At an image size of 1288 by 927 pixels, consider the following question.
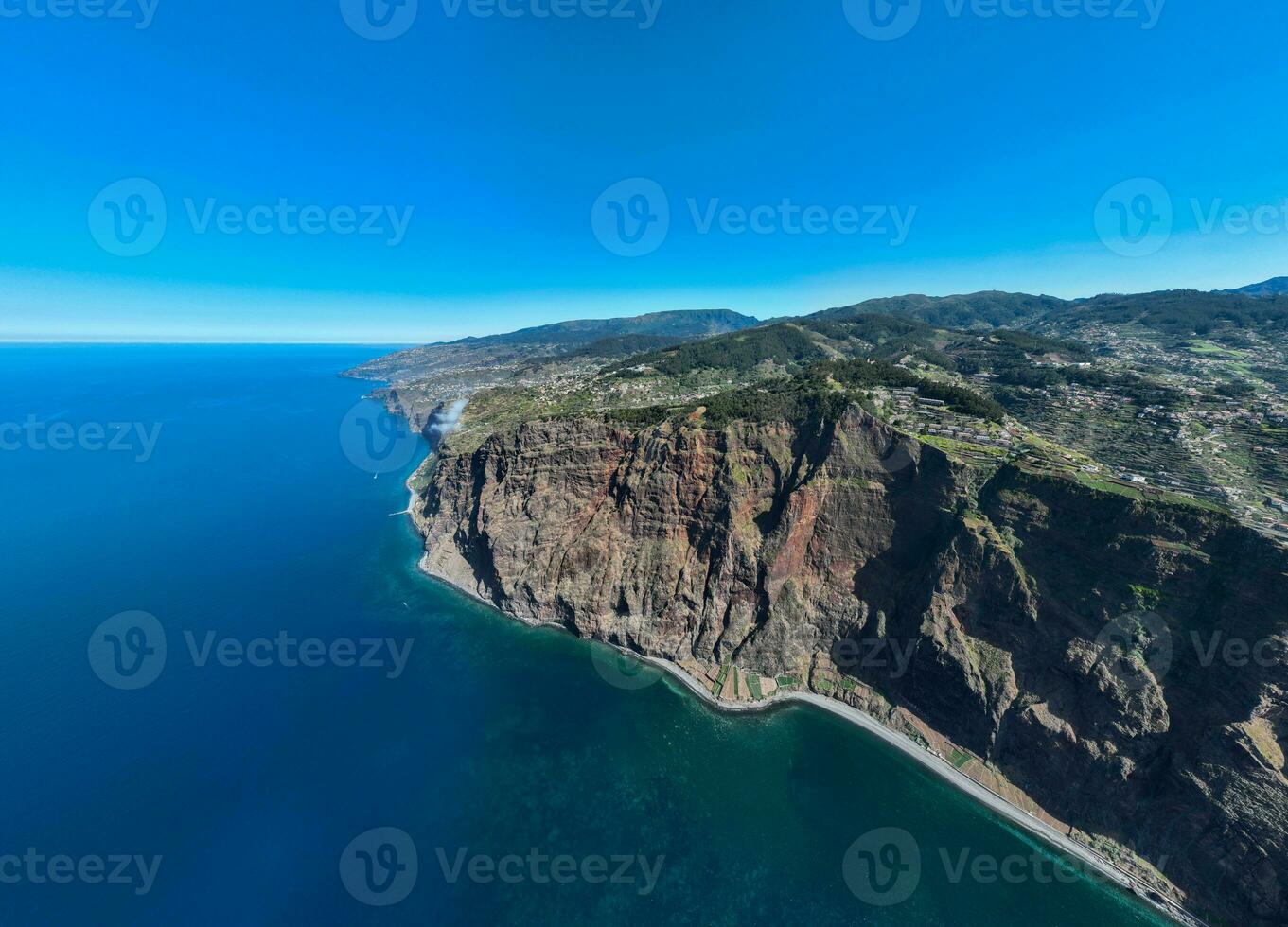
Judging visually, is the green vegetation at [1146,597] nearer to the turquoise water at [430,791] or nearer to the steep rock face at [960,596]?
the steep rock face at [960,596]

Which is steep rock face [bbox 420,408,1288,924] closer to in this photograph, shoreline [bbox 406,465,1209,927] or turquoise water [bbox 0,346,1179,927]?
shoreline [bbox 406,465,1209,927]

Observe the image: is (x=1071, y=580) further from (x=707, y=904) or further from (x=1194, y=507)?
(x=707, y=904)

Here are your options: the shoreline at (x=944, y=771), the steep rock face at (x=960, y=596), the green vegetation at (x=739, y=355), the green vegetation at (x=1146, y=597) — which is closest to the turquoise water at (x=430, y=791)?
the shoreline at (x=944, y=771)

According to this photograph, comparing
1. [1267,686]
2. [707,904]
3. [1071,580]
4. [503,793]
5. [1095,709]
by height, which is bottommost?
[707,904]

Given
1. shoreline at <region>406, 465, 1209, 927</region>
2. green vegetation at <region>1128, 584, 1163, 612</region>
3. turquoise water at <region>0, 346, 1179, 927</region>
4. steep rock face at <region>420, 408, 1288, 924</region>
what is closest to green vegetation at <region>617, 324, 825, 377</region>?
steep rock face at <region>420, 408, 1288, 924</region>

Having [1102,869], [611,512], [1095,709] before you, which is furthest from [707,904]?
[611,512]

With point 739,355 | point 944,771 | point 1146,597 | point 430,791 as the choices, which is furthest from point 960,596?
point 739,355

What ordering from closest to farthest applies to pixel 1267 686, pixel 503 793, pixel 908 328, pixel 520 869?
pixel 1267 686 → pixel 520 869 → pixel 503 793 → pixel 908 328
